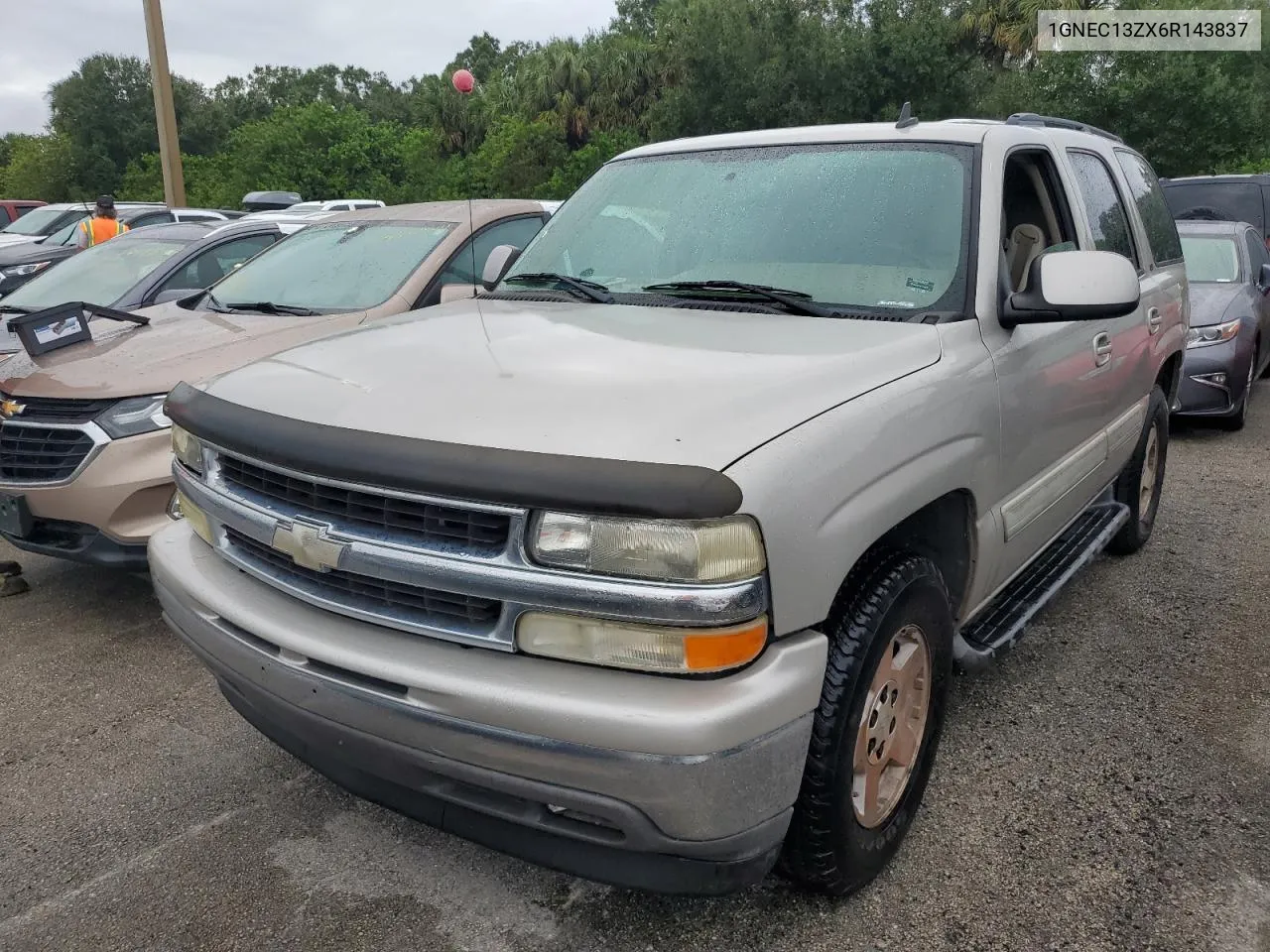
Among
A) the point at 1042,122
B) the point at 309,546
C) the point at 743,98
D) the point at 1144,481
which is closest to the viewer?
the point at 309,546

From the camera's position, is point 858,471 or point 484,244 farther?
point 484,244

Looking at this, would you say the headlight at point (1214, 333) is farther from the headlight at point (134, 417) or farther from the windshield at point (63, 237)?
the windshield at point (63, 237)

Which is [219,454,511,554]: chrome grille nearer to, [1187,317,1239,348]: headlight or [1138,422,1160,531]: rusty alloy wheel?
[1138,422,1160,531]: rusty alloy wheel

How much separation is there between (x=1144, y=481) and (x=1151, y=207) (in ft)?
4.13

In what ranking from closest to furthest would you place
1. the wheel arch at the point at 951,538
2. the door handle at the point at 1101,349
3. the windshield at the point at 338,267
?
1. the wheel arch at the point at 951,538
2. the door handle at the point at 1101,349
3. the windshield at the point at 338,267

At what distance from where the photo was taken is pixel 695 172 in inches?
133

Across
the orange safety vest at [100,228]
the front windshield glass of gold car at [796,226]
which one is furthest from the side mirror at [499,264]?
the orange safety vest at [100,228]

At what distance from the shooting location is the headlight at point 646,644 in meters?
1.82

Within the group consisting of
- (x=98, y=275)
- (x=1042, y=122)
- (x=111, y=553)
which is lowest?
(x=111, y=553)

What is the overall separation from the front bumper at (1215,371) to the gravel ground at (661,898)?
3.78 m

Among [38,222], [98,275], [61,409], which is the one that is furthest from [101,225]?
[61,409]

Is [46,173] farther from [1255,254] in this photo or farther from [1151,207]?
[1151,207]

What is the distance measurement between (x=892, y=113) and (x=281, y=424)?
95.6 feet

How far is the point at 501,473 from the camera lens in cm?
184
